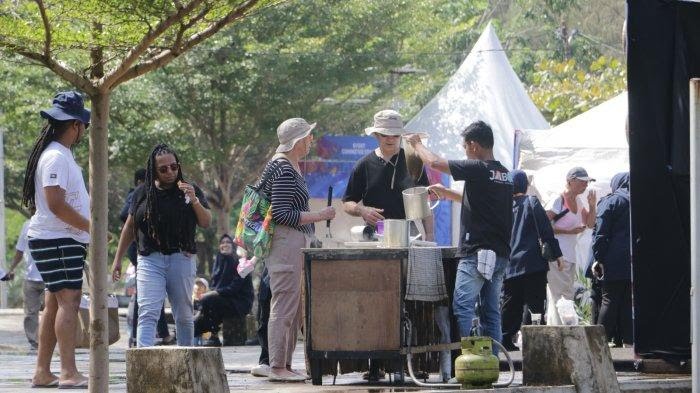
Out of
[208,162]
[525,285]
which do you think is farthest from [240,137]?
[525,285]

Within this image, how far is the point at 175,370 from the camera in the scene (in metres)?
7.09

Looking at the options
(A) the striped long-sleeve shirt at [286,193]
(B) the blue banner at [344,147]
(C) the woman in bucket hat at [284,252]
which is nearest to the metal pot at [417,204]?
(C) the woman in bucket hat at [284,252]

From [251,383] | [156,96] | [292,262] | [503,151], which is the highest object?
[156,96]

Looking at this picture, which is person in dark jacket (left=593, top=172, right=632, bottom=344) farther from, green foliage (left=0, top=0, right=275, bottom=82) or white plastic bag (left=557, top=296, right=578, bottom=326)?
green foliage (left=0, top=0, right=275, bottom=82)

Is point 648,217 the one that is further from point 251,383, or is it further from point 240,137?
point 240,137

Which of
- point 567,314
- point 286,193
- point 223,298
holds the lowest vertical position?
point 567,314

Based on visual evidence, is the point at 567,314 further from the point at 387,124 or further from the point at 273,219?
the point at 273,219

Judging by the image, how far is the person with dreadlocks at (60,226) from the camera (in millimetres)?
9188

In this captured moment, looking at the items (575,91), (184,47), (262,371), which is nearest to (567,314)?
(262,371)

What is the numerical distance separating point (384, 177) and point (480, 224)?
0.78 metres

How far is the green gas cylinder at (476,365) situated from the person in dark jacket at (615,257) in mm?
5058

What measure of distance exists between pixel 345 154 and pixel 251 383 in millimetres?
15316

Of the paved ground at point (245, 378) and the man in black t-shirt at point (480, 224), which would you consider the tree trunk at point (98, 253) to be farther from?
the man in black t-shirt at point (480, 224)

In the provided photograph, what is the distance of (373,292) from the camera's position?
9.11 metres
